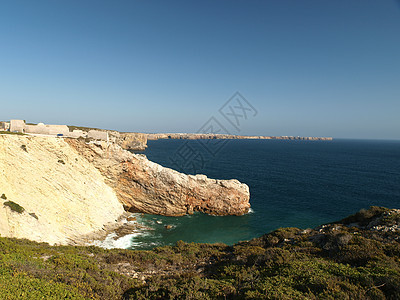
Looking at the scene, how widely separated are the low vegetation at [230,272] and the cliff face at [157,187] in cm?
1901

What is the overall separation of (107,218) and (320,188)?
155ft

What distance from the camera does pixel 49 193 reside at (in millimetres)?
22109

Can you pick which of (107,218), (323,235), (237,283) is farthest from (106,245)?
(323,235)

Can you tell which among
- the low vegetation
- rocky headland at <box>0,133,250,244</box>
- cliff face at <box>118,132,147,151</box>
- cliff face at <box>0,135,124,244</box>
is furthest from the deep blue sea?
cliff face at <box>118,132,147,151</box>

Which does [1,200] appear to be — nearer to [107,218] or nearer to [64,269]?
[107,218]

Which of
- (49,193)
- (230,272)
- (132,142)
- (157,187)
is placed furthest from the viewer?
(132,142)

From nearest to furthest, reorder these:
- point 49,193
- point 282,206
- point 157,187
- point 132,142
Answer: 1. point 49,193
2. point 157,187
3. point 282,206
4. point 132,142

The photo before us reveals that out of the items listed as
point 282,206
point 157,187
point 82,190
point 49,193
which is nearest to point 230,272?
point 49,193

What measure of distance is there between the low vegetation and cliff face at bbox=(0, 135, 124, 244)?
24.0 ft

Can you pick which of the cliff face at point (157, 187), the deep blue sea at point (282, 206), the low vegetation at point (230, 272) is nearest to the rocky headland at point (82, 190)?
the cliff face at point (157, 187)

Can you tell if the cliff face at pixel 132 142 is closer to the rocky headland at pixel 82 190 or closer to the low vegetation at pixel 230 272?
the rocky headland at pixel 82 190

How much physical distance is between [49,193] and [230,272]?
2154 cm

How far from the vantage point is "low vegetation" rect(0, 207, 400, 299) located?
7.15 meters

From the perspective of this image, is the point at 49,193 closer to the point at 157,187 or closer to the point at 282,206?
the point at 157,187
